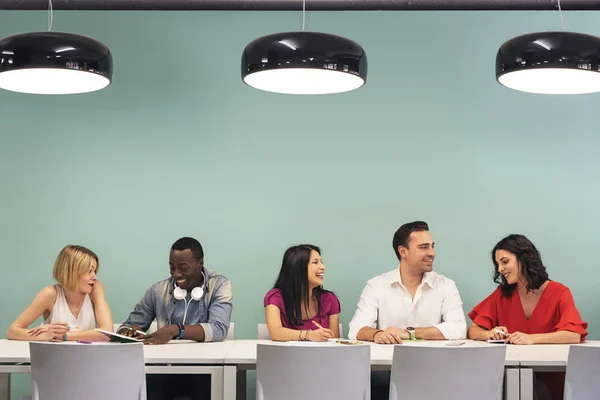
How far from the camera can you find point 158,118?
6.00m

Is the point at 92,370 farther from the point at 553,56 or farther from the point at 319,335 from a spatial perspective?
the point at 553,56

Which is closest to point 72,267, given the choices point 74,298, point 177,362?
point 74,298

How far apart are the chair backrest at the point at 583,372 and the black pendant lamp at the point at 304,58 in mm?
1646

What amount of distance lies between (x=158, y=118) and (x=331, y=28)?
60.4 inches

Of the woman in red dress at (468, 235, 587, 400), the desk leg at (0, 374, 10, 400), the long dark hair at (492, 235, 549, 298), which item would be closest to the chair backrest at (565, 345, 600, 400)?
the woman in red dress at (468, 235, 587, 400)

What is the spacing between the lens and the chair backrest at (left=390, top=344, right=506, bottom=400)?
3.32 metres

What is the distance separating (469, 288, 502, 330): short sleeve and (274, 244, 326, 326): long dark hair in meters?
0.99

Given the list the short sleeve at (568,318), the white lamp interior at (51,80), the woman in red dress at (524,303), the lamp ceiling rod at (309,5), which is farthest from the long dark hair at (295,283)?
the lamp ceiling rod at (309,5)

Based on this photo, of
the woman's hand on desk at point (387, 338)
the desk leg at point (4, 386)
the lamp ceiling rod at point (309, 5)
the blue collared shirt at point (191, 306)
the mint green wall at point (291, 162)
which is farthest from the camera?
the mint green wall at point (291, 162)

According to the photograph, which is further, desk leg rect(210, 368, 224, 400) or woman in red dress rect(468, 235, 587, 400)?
woman in red dress rect(468, 235, 587, 400)

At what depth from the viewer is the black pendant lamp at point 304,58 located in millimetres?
3561

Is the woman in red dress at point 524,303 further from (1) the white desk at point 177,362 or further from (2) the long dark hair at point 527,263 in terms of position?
(1) the white desk at point 177,362

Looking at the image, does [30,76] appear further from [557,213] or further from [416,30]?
[557,213]

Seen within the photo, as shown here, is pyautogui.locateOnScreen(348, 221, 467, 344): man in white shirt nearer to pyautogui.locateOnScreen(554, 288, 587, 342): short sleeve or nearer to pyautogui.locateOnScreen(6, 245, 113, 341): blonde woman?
pyautogui.locateOnScreen(554, 288, 587, 342): short sleeve
